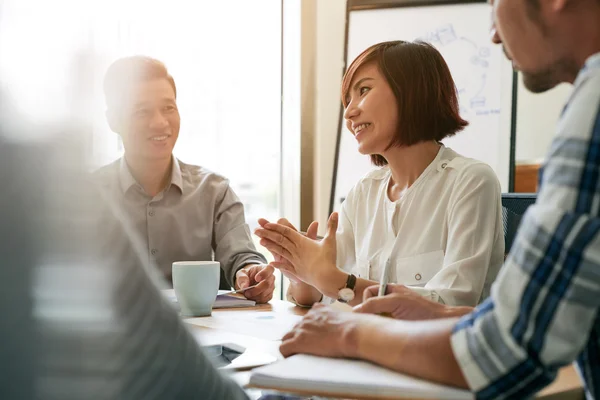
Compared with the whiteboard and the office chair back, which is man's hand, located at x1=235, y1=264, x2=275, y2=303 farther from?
the whiteboard

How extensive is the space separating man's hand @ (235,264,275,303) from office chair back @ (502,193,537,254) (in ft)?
2.09

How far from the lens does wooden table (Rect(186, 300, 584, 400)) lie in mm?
797

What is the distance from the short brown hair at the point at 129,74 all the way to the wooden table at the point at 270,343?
96 cm

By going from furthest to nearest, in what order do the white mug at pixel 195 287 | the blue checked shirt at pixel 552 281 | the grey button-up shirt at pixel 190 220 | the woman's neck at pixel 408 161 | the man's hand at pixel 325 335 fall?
1. the grey button-up shirt at pixel 190 220
2. the woman's neck at pixel 408 161
3. the white mug at pixel 195 287
4. the man's hand at pixel 325 335
5. the blue checked shirt at pixel 552 281

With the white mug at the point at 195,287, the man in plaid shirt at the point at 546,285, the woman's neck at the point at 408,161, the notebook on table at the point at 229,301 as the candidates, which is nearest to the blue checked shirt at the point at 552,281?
the man in plaid shirt at the point at 546,285

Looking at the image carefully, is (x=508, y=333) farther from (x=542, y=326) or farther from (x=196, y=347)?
(x=196, y=347)

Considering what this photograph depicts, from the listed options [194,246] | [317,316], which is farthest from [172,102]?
[317,316]

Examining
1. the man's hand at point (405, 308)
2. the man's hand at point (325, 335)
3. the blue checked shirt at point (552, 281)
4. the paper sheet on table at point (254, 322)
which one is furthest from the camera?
the paper sheet on table at point (254, 322)

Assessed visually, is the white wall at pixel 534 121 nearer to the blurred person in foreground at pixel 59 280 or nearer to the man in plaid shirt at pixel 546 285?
the man in plaid shirt at pixel 546 285

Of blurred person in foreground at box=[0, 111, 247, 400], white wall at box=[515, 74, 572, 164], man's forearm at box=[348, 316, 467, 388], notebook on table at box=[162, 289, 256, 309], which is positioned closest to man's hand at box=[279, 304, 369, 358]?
man's forearm at box=[348, 316, 467, 388]

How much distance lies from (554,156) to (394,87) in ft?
3.48

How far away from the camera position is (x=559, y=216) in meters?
0.57

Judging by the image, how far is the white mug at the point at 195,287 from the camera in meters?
1.33

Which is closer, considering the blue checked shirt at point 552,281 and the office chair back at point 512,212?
the blue checked shirt at point 552,281
